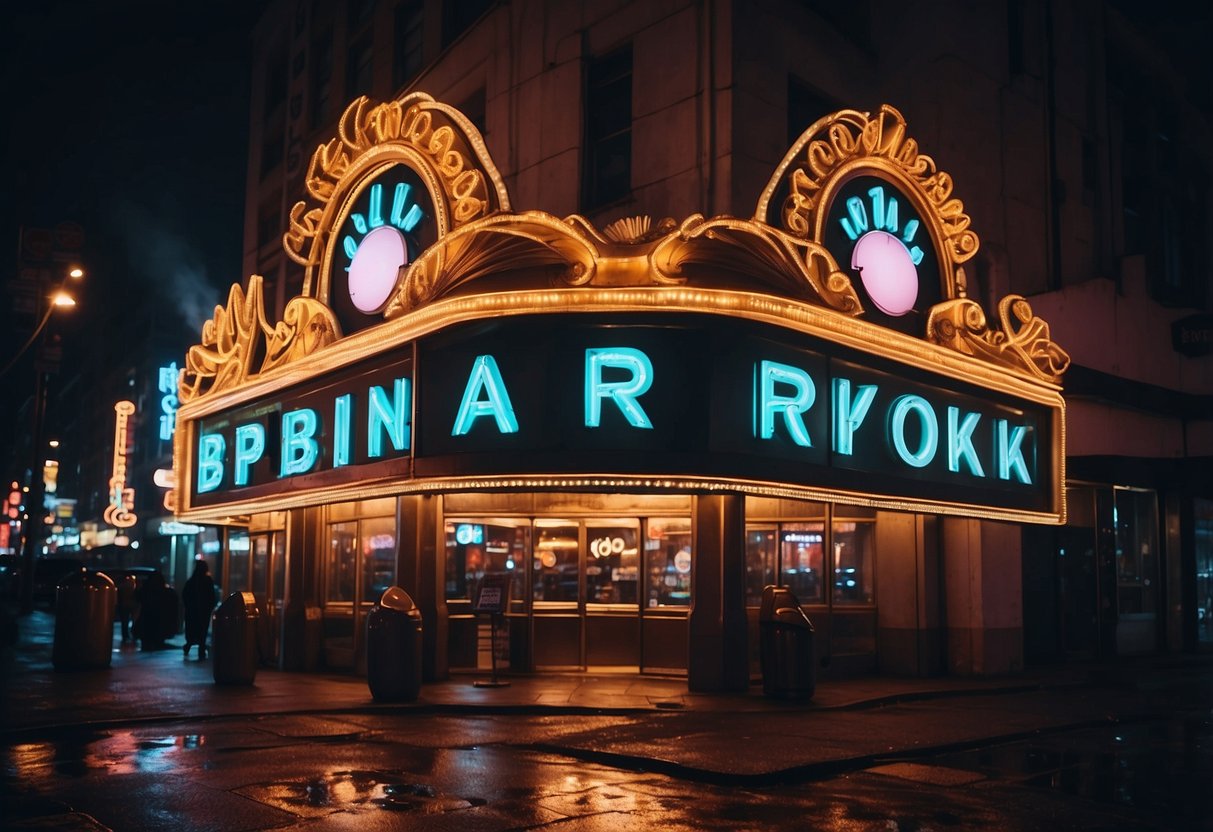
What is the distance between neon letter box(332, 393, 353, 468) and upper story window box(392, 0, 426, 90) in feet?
35.0

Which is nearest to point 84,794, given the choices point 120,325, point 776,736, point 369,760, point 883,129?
point 369,760

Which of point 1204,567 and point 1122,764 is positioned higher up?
point 1204,567

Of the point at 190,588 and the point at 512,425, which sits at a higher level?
the point at 512,425

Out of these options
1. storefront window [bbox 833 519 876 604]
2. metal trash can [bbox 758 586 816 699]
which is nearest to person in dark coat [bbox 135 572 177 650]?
storefront window [bbox 833 519 876 604]

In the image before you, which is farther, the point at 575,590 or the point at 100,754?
the point at 575,590

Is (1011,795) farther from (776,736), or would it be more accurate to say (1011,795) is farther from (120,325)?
(120,325)

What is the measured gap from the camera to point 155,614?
83.0 ft

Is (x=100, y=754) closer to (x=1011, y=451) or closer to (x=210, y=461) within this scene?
(x=210, y=461)

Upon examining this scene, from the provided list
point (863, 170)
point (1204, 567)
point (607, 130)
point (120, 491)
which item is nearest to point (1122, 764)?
point (863, 170)

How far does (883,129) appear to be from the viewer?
18.8 meters

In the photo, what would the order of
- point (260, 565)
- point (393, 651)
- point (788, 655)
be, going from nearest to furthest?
point (393, 651) → point (788, 655) → point (260, 565)

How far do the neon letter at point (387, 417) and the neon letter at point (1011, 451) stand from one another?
33.4 feet

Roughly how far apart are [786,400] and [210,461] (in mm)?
12711

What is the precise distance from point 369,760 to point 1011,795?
220 inches
